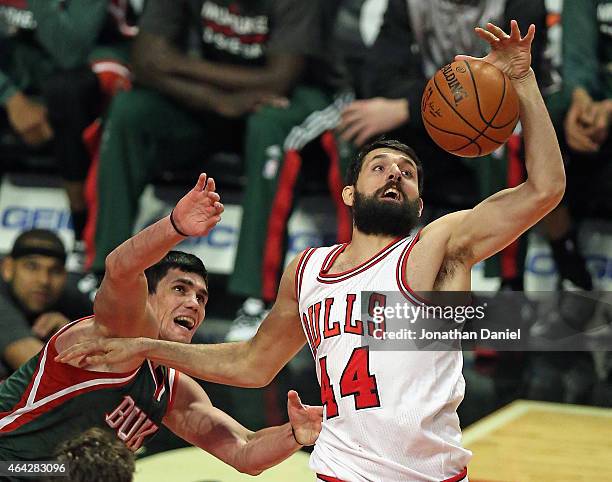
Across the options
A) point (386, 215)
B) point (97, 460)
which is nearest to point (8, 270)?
point (386, 215)

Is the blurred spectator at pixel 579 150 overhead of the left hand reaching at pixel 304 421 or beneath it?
overhead

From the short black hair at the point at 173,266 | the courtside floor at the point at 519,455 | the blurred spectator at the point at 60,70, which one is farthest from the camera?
the blurred spectator at the point at 60,70

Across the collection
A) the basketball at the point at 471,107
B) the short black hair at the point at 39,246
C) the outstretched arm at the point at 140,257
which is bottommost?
the outstretched arm at the point at 140,257

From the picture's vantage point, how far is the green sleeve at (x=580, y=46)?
705cm

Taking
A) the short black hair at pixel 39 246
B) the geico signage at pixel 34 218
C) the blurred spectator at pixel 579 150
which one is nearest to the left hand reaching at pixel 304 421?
the short black hair at pixel 39 246

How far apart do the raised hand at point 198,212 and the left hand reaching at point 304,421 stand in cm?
75

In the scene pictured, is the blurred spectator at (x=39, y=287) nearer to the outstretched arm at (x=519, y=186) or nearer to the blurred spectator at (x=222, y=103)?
the blurred spectator at (x=222, y=103)

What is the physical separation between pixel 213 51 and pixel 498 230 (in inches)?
174

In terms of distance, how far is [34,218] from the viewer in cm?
833

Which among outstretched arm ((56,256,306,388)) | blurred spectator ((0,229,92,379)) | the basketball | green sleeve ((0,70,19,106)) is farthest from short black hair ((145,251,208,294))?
green sleeve ((0,70,19,106))

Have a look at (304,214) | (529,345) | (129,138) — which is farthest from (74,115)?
(529,345)

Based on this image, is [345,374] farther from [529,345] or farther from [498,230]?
[529,345]

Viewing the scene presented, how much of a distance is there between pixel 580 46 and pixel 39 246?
345cm

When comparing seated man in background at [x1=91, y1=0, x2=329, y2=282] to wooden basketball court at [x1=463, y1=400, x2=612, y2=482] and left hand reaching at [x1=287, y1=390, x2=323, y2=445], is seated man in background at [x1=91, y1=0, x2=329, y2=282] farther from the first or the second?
left hand reaching at [x1=287, y1=390, x2=323, y2=445]
